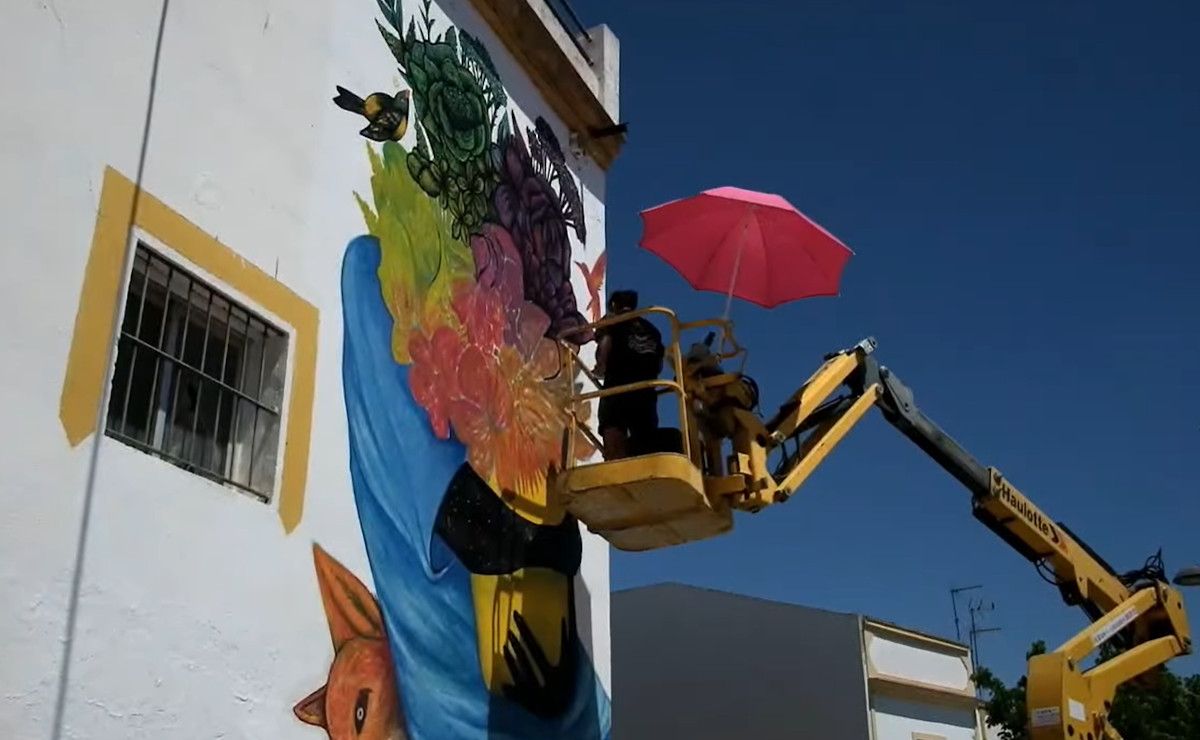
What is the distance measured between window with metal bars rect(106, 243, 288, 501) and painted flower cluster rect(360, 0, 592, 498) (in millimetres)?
1477

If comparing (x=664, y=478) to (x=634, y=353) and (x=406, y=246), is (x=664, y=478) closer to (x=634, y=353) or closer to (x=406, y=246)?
(x=634, y=353)

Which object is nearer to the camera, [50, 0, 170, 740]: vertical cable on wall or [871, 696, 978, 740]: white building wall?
[50, 0, 170, 740]: vertical cable on wall

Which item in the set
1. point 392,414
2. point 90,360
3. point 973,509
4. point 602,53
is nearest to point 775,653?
point 973,509

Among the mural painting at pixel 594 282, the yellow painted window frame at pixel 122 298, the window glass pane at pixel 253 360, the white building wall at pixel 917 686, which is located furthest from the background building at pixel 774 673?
the window glass pane at pixel 253 360

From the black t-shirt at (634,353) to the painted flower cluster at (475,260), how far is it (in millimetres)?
721

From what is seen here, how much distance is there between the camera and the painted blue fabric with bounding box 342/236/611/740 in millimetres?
7996

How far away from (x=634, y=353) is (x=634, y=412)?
50 centimetres

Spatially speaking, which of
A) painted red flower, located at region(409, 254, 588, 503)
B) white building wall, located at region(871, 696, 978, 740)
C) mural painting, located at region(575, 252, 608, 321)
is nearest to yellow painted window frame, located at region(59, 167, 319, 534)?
painted red flower, located at region(409, 254, 588, 503)

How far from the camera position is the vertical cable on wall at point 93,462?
214 inches

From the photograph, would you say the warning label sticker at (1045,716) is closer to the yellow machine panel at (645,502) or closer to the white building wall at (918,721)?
the yellow machine panel at (645,502)

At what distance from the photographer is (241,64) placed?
746 centimetres

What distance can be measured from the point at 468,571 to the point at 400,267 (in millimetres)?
2338

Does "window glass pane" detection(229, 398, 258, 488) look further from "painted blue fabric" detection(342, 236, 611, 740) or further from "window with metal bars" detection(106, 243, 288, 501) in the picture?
"painted blue fabric" detection(342, 236, 611, 740)

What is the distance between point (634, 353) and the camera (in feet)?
32.0
